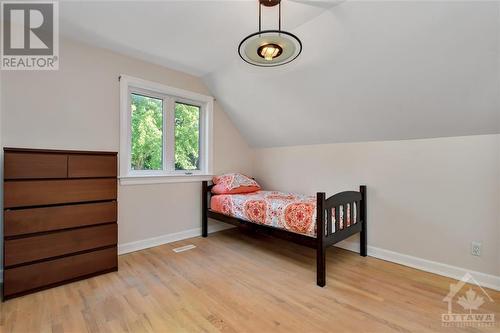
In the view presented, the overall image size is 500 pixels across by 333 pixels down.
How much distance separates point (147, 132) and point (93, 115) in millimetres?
616

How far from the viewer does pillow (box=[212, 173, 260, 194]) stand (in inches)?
130

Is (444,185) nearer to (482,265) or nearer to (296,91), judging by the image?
(482,265)

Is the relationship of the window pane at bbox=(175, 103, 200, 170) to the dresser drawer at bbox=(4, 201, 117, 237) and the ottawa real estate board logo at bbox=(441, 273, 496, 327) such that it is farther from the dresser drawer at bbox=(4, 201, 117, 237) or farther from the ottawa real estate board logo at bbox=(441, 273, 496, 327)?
the ottawa real estate board logo at bbox=(441, 273, 496, 327)

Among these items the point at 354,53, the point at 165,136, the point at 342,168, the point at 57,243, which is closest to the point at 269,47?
the point at 354,53

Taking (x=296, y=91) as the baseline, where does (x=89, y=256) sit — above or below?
below

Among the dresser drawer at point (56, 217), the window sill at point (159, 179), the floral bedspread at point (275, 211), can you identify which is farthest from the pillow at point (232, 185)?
the dresser drawer at point (56, 217)

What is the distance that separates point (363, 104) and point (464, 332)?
193cm

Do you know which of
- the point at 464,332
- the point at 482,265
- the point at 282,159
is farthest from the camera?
the point at 282,159

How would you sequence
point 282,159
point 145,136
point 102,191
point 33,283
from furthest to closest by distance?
1. point 282,159
2. point 145,136
3. point 102,191
4. point 33,283

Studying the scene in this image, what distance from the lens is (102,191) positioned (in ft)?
7.33

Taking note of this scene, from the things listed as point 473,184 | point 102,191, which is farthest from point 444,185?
point 102,191

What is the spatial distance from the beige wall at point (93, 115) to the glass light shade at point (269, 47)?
65.8 inches

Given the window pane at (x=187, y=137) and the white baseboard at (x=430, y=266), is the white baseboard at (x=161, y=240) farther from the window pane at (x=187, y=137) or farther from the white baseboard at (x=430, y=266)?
the white baseboard at (x=430, y=266)

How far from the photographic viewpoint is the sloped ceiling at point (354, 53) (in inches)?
66.9
